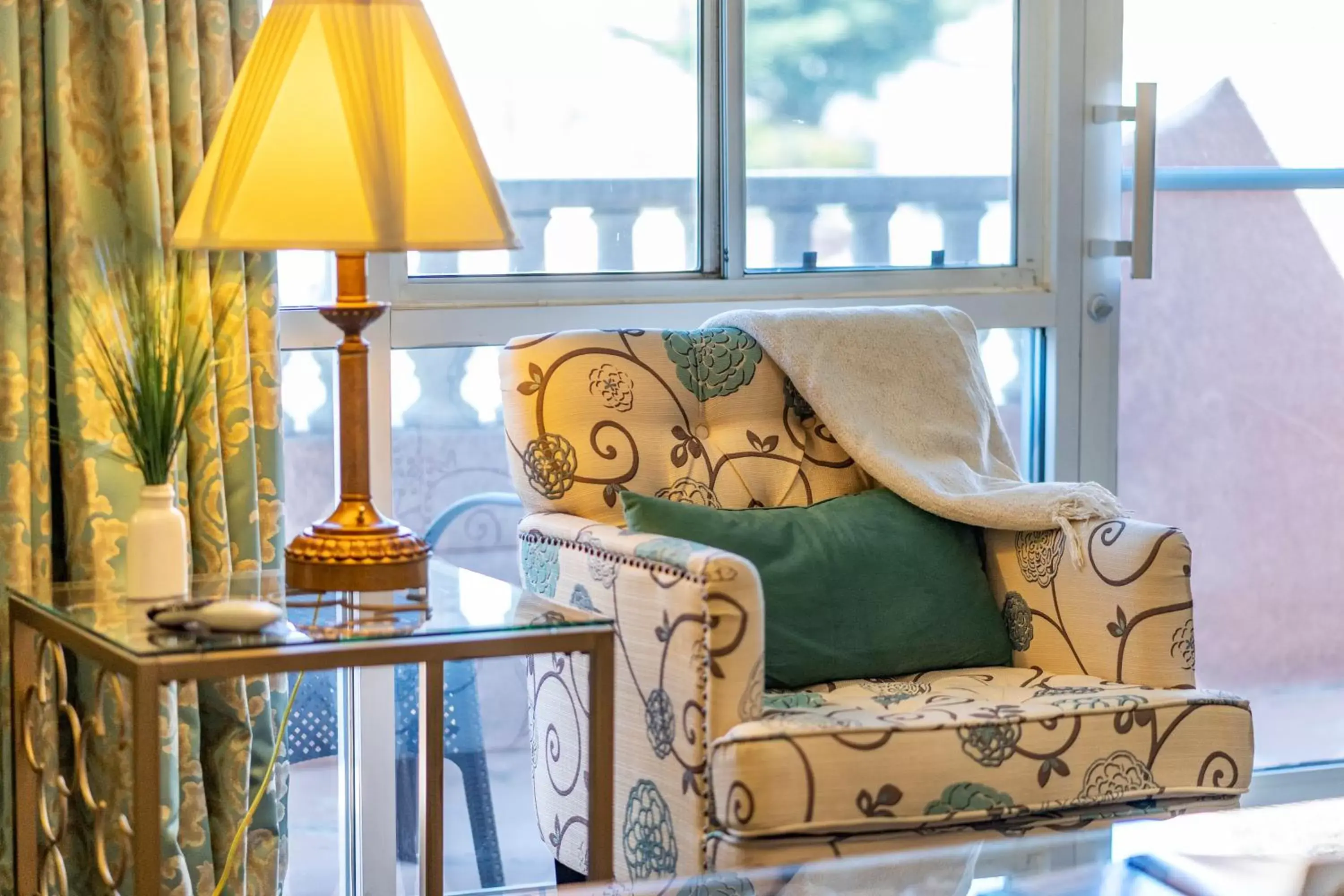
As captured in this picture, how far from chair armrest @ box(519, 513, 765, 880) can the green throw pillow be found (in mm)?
115

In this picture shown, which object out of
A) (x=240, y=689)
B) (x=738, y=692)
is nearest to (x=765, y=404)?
(x=738, y=692)

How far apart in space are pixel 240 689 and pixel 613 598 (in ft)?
1.74

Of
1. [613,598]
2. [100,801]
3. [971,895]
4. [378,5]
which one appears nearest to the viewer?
[971,895]

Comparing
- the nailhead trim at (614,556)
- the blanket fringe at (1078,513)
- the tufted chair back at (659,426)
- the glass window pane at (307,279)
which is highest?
the glass window pane at (307,279)

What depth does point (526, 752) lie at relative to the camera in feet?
8.55

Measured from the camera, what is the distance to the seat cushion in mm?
1713

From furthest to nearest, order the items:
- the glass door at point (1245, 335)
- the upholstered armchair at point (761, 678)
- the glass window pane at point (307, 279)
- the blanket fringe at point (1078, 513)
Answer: the glass door at point (1245, 335)
the glass window pane at point (307, 279)
the blanket fringe at point (1078, 513)
the upholstered armchair at point (761, 678)

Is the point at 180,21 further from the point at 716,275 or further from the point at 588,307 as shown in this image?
the point at 716,275

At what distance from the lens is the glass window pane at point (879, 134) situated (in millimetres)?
2662

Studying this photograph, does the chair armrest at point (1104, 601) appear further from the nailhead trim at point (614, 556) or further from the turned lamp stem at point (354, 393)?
the turned lamp stem at point (354, 393)

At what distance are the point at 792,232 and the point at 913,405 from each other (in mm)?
494

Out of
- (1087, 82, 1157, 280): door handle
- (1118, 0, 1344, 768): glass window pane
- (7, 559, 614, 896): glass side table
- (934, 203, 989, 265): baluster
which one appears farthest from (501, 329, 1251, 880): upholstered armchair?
(1118, 0, 1344, 768): glass window pane

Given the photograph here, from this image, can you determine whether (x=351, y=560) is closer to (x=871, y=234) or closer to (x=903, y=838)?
(x=903, y=838)

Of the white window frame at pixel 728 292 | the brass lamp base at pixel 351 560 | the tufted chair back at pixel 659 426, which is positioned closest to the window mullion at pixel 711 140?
the white window frame at pixel 728 292
